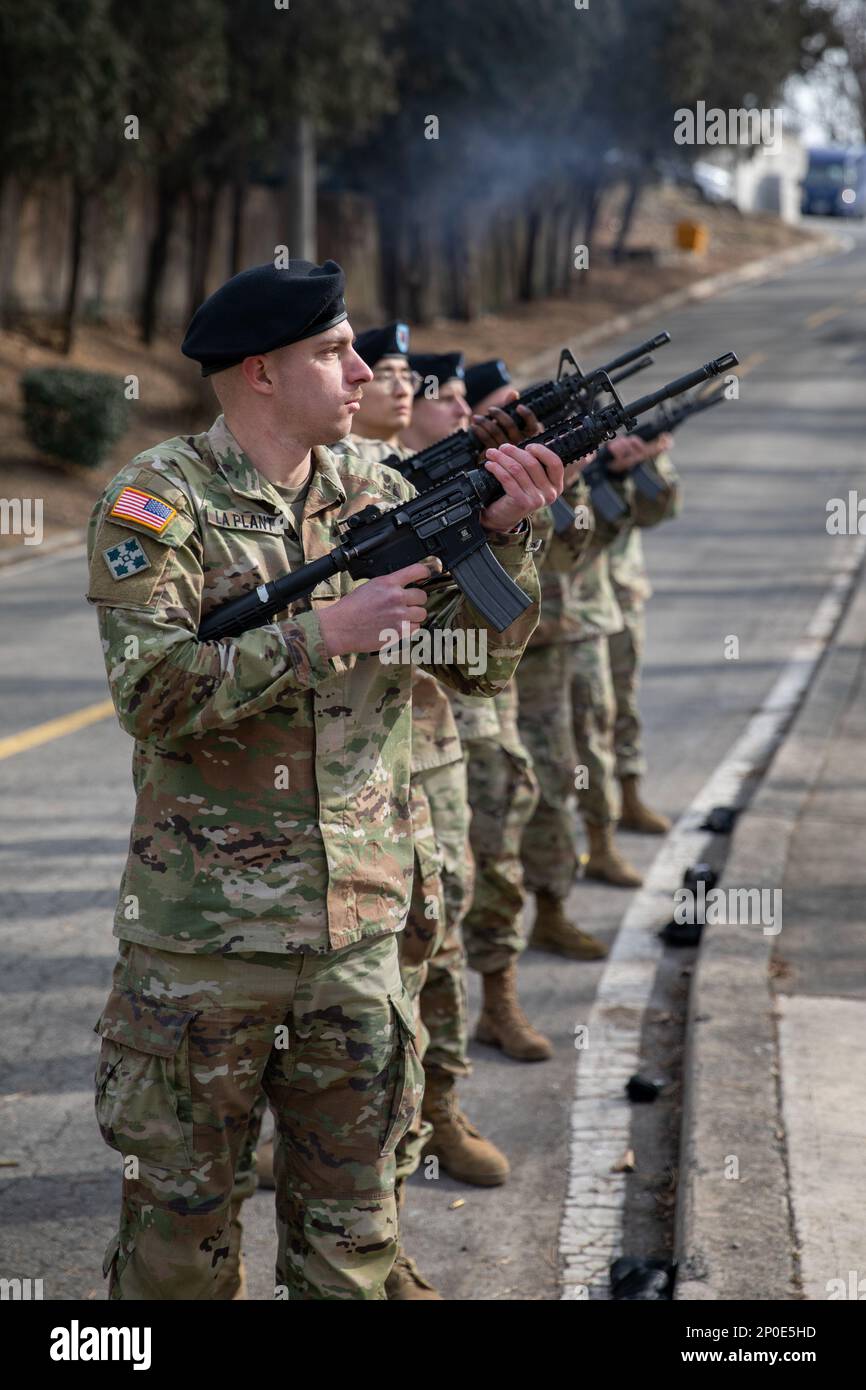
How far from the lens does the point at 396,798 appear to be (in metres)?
3.44

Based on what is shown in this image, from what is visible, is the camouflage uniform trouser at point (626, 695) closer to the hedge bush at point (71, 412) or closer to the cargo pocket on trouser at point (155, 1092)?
the cargo pocket on trouser at point (155, 1092)

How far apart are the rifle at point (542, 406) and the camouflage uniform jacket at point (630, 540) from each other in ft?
11.6

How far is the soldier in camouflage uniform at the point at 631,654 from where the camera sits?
8.07 meters

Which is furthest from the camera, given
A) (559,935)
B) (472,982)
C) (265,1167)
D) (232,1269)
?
(559,935)

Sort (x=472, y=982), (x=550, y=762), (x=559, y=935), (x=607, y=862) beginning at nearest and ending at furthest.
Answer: (x=472, y=982) → (x=550, y=762) → (x=559, y=935) → (x=607, y=862)

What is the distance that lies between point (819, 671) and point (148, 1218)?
349 inches

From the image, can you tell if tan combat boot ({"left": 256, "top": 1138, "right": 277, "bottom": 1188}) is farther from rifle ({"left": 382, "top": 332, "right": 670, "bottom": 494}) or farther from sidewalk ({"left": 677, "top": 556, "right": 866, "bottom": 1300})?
rifle ({"left": 382, "top": 332, "right": 670, "bottom": 494})

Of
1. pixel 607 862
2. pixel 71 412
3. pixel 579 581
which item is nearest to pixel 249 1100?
pixel 579 581

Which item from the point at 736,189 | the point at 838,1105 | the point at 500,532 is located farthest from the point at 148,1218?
the point at 736,189

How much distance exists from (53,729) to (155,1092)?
6528 mm

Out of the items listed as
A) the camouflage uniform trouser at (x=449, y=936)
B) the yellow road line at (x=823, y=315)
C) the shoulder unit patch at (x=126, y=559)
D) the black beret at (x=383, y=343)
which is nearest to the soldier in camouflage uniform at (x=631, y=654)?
the black beret at (x=383, y=343)

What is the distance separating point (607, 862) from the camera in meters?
7.48

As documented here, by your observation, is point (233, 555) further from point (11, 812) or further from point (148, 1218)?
point (11, 812)

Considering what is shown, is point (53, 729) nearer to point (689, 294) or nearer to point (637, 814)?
point (637, 814)
